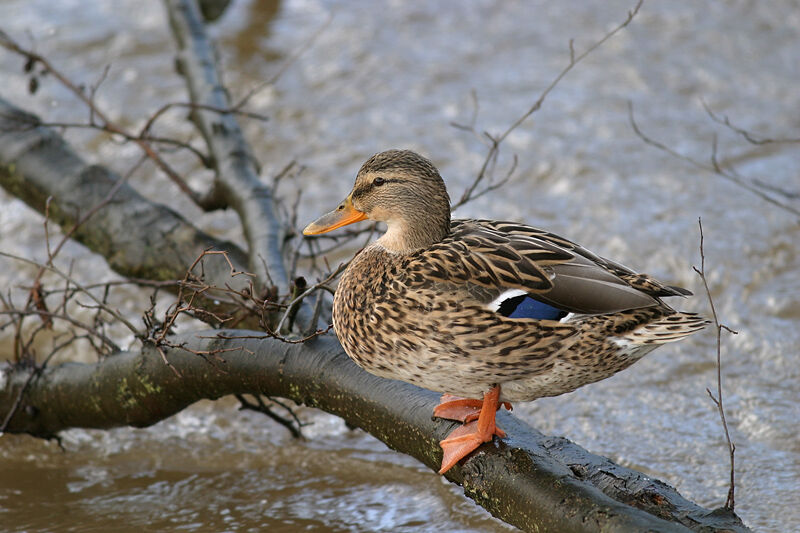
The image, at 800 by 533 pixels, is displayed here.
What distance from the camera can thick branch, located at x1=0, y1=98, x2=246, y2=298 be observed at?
4.73 metres

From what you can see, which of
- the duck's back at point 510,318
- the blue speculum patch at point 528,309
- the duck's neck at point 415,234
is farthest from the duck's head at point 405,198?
the blue speculum patch at point 528,309

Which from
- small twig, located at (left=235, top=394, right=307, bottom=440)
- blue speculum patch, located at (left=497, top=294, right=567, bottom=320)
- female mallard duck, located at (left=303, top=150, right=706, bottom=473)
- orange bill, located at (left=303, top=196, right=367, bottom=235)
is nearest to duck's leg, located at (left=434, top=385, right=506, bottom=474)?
female mallard duck, located at (left=303, top=150, right=706, bottom=473)

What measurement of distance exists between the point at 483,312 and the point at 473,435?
443 mm

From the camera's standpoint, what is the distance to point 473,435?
3.10 m

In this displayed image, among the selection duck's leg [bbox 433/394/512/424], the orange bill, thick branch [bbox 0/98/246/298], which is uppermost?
thick branch [bbox 0/98/246/298]

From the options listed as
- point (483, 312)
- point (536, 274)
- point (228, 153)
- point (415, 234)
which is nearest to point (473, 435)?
point (483, 312)

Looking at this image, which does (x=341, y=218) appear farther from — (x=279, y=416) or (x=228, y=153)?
(x=228, y=153)

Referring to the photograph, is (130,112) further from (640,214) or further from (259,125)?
(640,214)

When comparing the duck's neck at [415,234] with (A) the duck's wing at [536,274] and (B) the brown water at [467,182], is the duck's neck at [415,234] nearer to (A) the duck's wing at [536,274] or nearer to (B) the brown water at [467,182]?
(A) the duck's wing at [536,274]

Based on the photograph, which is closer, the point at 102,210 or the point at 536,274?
the point at 536,274

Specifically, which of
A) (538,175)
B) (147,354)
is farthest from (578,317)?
(538,175)

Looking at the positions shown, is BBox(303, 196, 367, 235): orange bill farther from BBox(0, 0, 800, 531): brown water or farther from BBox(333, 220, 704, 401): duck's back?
BBox(0, 0, 800, 531): brown water

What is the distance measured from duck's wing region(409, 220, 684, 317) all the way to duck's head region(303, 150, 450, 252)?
93 millimetres

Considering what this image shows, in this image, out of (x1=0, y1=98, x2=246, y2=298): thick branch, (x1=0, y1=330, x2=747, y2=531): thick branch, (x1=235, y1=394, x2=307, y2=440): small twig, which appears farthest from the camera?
(x1=0, y1=98, x2=246, y2=298): thick branch
